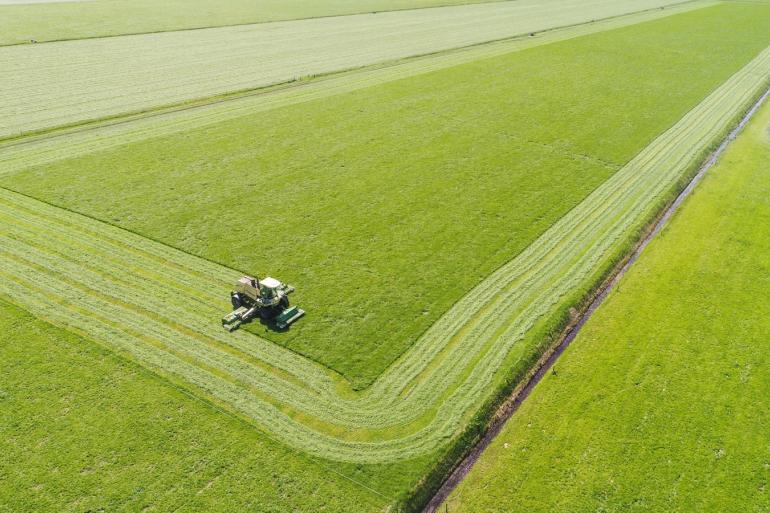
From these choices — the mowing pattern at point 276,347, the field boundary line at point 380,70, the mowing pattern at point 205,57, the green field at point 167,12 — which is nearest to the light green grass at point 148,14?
the green field at point 167,12

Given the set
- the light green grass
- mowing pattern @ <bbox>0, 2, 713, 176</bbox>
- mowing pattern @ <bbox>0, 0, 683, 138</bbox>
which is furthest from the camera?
A: the light green grass

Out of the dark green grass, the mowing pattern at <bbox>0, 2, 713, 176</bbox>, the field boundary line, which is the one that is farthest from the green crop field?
the field boundary line

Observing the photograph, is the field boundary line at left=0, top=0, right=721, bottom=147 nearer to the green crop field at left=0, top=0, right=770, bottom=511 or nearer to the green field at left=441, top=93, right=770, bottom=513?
the green crop field at left=0, top=0, right=770, bottom=511

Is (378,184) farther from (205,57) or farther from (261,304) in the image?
(205,57)

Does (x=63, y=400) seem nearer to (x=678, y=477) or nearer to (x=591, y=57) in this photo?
(x=678, y=477)

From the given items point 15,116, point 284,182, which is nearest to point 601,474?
point 284,182

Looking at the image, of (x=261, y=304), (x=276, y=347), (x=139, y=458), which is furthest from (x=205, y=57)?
(x=139, y=458)

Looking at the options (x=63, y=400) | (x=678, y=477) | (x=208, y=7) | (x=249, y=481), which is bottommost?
(x=678, y=477)
